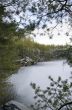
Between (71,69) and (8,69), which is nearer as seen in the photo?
(71,69)

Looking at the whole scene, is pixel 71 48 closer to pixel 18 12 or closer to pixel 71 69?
pixel 71 69

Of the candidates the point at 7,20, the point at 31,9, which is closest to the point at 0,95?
the point at 7,20

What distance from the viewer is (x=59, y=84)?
6102 mm

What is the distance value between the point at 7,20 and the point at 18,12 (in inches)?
53.6

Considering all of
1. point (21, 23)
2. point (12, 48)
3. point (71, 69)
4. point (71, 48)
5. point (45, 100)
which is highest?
point (21, 23)

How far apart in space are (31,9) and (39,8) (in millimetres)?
138

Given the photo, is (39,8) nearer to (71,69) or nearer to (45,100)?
(71,69)

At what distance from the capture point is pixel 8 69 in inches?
931

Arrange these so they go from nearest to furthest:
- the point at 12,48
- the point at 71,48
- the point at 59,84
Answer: the point at 71,48, the point at 59,84, the point at 12,48

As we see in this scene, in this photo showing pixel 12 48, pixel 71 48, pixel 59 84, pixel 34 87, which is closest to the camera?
pixel 71 48

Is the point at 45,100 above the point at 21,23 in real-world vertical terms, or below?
below

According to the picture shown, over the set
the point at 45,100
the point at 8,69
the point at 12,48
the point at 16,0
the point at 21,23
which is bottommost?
the point at 8,69

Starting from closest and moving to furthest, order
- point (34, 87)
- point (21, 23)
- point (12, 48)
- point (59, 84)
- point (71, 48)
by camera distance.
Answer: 1. point (71, 48)
2. point (21, 23)
3. point (59, 84)
4. point (34, 87)
5. point (12, 48)

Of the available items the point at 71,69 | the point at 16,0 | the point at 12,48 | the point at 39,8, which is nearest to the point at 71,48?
the point at 71,69
